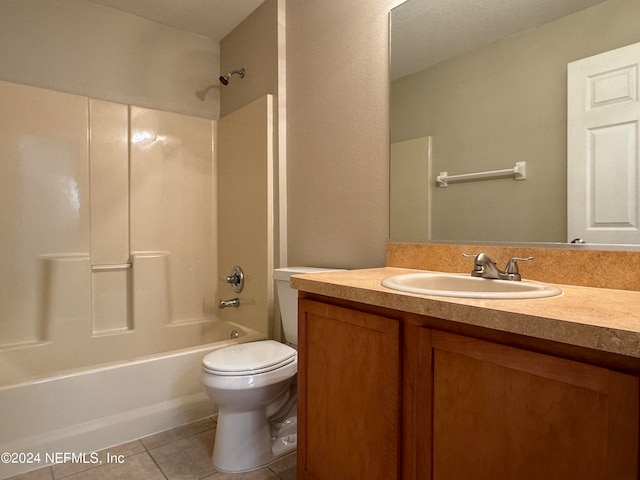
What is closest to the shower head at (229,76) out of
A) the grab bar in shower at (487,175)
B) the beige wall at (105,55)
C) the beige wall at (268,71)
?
the beige wall at (268,71)

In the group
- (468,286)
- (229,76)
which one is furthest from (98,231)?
(468,286)

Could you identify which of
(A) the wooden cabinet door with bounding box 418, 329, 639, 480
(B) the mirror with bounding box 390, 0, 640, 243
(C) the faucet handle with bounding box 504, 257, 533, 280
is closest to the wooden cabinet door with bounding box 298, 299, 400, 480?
(A) the wooden cabinet door with bounding box 418, 329, 639, 480

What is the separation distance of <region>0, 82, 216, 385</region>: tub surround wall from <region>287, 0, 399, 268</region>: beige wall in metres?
0.92

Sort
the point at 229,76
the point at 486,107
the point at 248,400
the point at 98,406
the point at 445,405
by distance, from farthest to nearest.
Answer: the point at 229,76
the point at 98,406
the point at 248,400
the point at 486,107
the point at 445,405

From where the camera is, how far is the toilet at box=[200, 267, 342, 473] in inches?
61.9

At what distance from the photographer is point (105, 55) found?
8.02 feet

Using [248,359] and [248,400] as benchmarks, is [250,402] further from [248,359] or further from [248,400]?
[248,359]

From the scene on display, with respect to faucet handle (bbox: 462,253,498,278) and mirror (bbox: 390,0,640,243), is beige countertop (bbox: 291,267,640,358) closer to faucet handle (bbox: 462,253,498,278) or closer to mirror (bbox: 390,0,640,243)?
faucet handle (bbox: 462,253,498,278)

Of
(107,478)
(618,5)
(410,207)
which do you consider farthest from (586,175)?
(107,478)

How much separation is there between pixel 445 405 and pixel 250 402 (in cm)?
99

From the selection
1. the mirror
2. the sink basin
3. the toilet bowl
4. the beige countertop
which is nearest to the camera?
the beige countertop

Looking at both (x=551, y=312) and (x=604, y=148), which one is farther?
(x=604, y=148)

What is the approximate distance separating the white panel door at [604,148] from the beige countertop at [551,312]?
20 cm

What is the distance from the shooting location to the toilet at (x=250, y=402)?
157 cm
